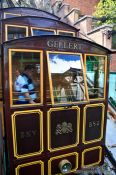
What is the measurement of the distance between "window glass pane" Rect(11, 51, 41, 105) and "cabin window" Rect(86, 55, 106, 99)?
3.84ft

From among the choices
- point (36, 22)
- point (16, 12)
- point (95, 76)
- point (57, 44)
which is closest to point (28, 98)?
point (57, 44)

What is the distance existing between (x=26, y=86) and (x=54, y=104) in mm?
637

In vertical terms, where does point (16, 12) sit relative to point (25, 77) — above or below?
above

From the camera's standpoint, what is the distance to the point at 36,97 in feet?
13.0

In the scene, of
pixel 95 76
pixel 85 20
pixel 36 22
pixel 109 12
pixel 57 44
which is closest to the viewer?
pixel 57 44

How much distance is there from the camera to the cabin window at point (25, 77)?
371 cm

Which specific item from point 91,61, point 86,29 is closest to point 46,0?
point 86,29

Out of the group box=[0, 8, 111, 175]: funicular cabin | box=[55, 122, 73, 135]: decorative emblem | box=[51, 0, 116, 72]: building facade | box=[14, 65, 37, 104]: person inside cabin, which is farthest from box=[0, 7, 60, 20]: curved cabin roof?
box=[55, 122, 73, 135]: decorative emblem

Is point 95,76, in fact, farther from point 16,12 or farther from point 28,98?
point 16,12

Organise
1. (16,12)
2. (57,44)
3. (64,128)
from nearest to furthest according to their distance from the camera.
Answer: (57,44)
(64,128)
(16,12)

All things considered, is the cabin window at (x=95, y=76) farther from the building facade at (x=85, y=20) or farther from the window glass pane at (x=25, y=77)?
the building facade at (x=85, y=20)

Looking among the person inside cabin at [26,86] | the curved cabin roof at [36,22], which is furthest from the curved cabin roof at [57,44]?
the curved cabin roof at [36,22]

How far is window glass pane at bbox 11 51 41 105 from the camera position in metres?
3.74

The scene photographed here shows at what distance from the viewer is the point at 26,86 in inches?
155
